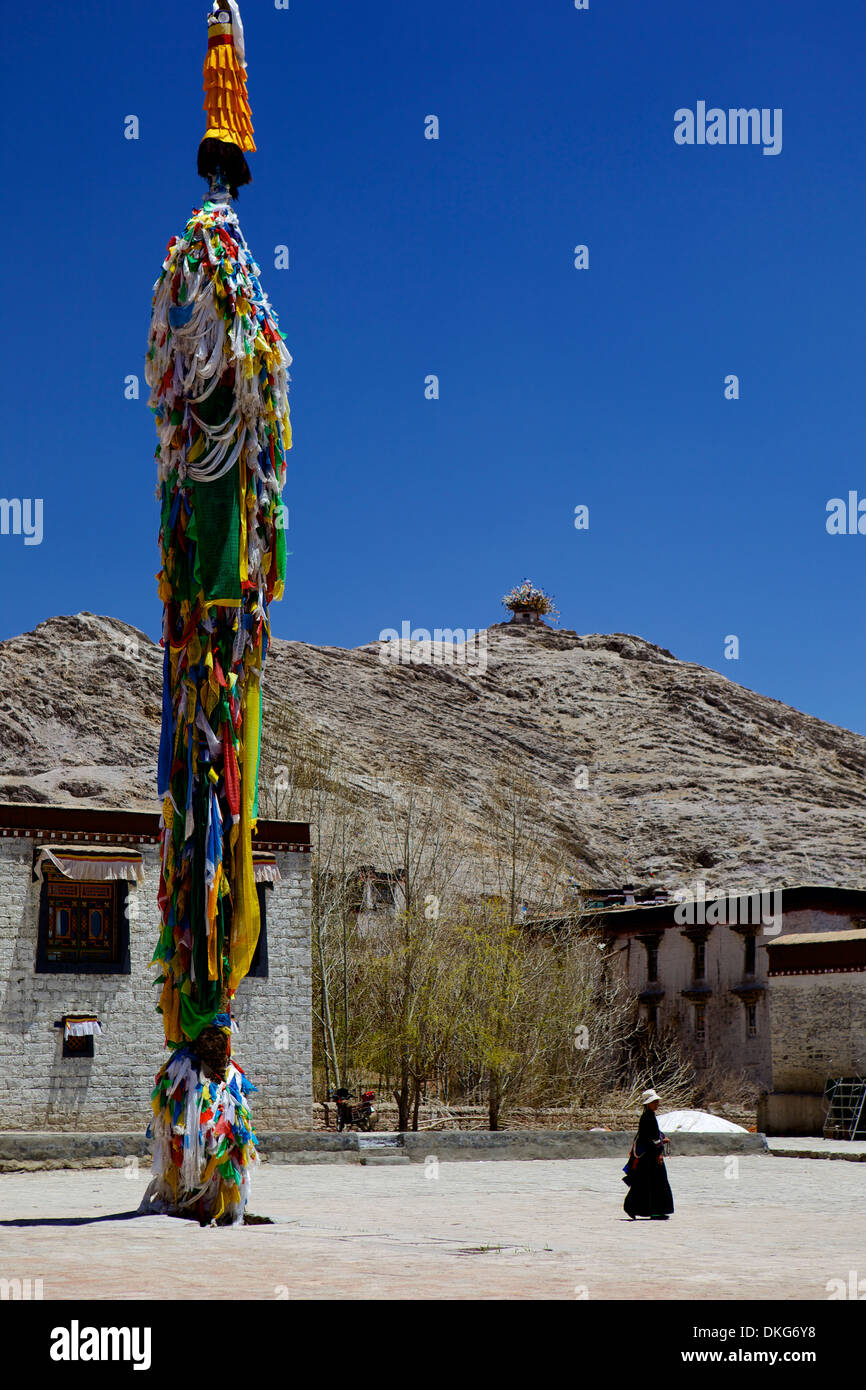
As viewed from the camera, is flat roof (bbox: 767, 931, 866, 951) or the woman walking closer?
the woman walking

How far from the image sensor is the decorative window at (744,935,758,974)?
41.2 meters

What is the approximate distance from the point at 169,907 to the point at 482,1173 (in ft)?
27.8

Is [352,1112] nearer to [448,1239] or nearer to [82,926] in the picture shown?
[82,926]

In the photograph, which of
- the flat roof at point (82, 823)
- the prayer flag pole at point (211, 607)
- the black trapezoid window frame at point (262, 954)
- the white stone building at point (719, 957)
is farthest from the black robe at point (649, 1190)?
the white stone building at point (719, 957)

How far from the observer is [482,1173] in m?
21.5

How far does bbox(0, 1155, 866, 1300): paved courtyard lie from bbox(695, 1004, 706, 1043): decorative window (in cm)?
2096

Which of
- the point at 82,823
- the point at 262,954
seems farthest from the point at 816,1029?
the point at 82,823

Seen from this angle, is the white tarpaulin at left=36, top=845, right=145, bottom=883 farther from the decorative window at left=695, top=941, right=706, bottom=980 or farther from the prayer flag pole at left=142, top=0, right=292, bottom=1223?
the decorative window at left=695, top=941, right=706, bottom=980

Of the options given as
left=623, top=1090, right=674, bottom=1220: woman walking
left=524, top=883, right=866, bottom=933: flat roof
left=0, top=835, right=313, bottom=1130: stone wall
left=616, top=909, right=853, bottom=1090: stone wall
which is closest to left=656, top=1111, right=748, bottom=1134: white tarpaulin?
left=0, top=835, right=313, bottom=1130: stone wall

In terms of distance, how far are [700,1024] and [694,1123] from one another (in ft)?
52.1

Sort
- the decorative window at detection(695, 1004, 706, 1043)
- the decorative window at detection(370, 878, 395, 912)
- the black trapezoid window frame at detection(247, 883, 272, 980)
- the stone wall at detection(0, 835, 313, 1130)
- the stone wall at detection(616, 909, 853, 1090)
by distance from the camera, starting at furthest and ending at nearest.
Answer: the decorative window at detection(370, 878, 395, 912) < the decorative window at detection(695, 1004, 706, 1043) < the stone wall at detection(616, 909, 853, 1090) < the black trapezoid window frame at detection(247, 883, 272, 980) < the stone wall at detection(0, 835, 313, 1130)

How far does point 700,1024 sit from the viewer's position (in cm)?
4253

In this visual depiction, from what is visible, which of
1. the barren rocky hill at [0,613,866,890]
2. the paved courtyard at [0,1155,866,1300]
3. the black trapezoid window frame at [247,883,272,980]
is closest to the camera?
the paved courtyard at [0,1155,866,1300]
